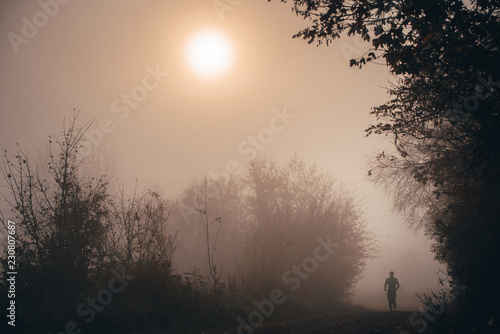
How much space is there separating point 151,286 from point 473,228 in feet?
35.1

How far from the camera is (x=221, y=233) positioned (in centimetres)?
4325

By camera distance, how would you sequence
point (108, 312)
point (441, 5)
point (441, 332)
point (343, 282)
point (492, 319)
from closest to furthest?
point (441, 5) → point (492, 319) → point (441, 332) → point (108, 312) → point (343, 282)

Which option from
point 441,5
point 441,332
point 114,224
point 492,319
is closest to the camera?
point 441,5

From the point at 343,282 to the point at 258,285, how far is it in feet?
37.8

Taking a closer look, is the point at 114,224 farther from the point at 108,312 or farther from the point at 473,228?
the point at 473,228

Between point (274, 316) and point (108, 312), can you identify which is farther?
point (274, 316)

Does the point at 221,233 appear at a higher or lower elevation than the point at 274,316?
higher

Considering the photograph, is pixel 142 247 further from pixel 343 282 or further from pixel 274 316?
pixel 343 282

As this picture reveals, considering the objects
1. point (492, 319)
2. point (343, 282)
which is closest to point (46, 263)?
point (492, 319)

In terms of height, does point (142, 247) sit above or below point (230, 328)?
above

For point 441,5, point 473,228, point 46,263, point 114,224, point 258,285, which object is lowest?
point 258,285

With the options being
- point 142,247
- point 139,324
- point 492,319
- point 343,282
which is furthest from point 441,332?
point 343,282

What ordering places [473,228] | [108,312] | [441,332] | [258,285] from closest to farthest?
[441,332] → [108,312] → [473,228] → [258,285]

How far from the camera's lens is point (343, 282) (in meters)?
21.3
